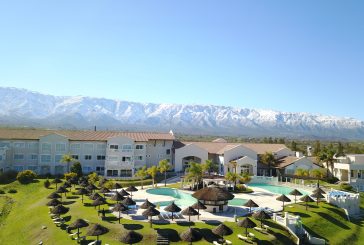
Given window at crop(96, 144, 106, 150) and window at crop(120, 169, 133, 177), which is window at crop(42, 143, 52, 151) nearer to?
window at crop(96, 144, 106, 150)

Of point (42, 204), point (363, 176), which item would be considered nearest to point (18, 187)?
point (42, 204)

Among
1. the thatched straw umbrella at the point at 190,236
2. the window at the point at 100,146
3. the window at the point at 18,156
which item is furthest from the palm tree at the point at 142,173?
the thatched straw umbrella at the point at 190,236

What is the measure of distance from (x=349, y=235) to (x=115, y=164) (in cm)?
4367

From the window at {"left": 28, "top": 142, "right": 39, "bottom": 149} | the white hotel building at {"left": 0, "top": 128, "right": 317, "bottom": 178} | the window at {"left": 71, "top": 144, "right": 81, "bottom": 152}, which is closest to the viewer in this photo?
the white hotel building at {"left": 0, "top": 128, "right": 317, "bottom": 178}

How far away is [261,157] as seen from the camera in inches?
2931

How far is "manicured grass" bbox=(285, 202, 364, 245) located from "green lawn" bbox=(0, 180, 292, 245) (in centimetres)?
531

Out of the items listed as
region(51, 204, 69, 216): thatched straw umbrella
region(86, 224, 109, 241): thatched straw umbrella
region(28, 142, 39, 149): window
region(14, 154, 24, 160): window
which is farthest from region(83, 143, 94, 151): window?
region(86, 224, 109, 241): thatched straw umbrella

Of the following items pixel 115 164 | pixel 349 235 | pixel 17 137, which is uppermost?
pixel 17 137

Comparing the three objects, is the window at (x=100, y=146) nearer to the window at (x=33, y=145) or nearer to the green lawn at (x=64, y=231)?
the window at (x=33, y=145)

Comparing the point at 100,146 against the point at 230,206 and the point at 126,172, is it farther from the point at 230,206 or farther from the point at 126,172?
the point at 230,206

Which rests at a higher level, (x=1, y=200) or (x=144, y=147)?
(x=144, y=147)

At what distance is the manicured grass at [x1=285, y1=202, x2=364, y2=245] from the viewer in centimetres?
3741

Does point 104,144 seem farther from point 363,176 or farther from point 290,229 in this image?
point 363,176

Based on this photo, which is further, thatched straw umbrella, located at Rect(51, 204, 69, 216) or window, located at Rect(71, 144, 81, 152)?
window, located at Rect(71, 144, 81, 152)
